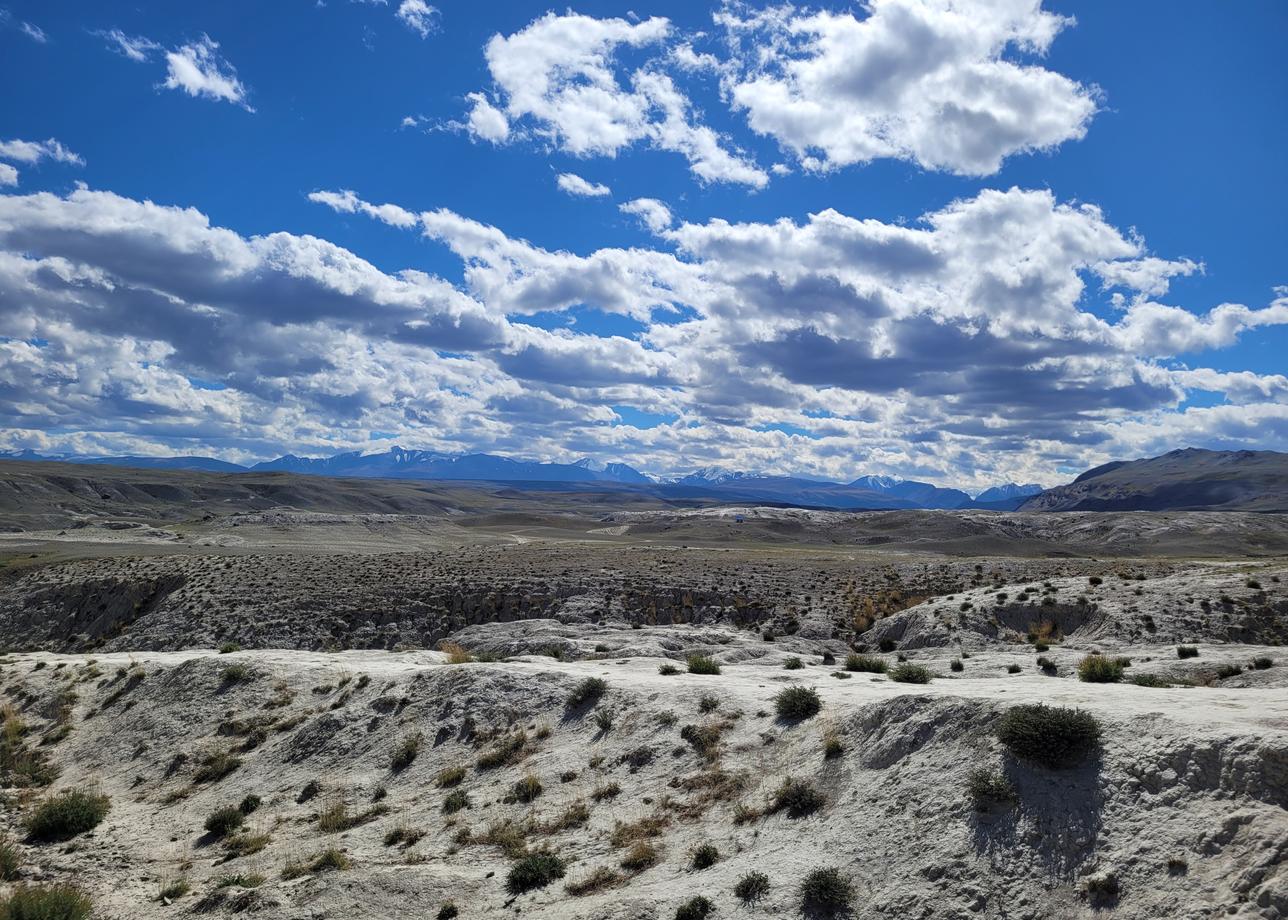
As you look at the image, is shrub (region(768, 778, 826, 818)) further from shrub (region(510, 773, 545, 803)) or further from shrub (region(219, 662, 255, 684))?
shrub (region(219, 662, 255, 684))

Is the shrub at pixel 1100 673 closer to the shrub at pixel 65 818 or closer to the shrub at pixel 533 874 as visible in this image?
the shrub at pixel 533 874

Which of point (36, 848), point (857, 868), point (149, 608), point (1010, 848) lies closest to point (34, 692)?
point (36, 848)

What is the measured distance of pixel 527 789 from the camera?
56.9 ft

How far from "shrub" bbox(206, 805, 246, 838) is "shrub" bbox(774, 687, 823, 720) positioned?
13.8m

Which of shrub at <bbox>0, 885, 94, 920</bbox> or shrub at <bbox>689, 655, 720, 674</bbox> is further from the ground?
shrub at <bbox>689, 655, 720, 674</bbox>

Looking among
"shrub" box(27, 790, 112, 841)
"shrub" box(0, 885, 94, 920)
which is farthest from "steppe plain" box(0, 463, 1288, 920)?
"shrub" box(0, 885, 94, 920)

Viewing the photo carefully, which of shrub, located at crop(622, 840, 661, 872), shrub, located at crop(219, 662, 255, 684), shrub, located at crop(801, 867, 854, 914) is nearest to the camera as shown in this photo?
shrub, located at crop(801, 867, 854, 914)

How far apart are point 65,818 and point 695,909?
56.6 ft

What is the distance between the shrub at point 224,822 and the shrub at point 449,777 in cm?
492

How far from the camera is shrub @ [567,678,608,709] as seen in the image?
2084 centimetres

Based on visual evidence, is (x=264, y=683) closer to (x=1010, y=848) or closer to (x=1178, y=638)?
(x=1010, y=848)

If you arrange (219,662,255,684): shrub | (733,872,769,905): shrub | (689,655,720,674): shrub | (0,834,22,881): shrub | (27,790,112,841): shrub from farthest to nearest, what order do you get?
(219,662,255,684): shrub < (689,655,720,674): shrub < (27,790,112,841): shrub < (0,834,22,881): shrub < (733,872,769,905): shrub

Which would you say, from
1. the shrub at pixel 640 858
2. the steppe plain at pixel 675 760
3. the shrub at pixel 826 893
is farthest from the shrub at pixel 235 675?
the shrub at pixel 826 893

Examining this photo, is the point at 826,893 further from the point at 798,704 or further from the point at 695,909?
the point at 798,704
